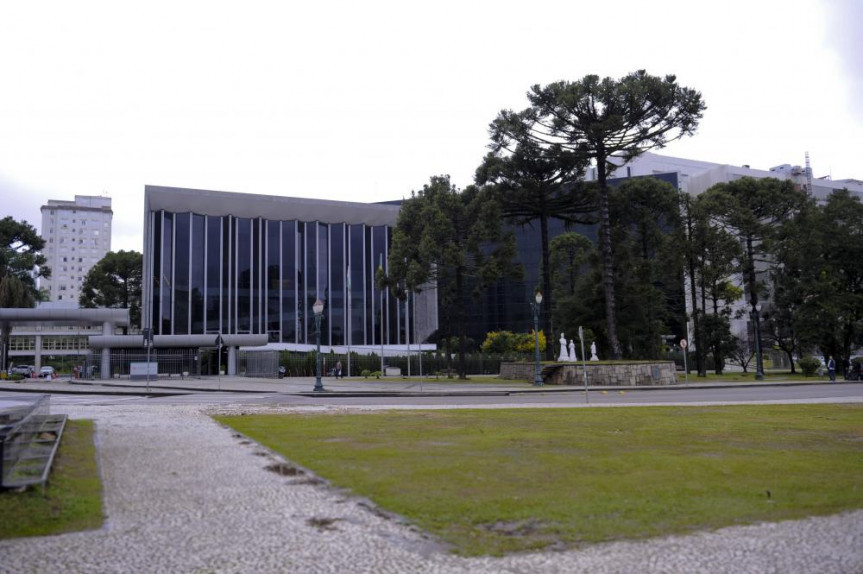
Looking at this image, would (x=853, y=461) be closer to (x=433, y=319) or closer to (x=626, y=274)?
(x=626, y=274)

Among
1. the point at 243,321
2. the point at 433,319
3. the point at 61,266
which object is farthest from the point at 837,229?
the point at 61,266

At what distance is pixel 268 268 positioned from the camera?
71.6m

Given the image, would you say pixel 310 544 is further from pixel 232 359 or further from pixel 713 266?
pixel 713 266

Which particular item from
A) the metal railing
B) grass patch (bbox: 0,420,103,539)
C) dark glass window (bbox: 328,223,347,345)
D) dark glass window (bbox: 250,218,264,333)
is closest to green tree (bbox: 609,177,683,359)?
dark glass window (bbox: 328,223,347,345)

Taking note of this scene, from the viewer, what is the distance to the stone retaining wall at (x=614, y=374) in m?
39.3

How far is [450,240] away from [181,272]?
1280 inches

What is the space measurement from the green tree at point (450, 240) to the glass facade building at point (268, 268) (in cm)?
1732

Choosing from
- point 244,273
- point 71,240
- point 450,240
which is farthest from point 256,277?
point 71,240

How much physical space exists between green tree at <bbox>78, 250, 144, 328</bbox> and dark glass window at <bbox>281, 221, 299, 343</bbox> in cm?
2735

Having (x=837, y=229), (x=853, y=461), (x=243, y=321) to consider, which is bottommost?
(x=853, y=461)

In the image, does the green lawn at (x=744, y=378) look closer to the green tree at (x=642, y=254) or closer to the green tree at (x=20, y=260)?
the green tree at (x=642, y=254)

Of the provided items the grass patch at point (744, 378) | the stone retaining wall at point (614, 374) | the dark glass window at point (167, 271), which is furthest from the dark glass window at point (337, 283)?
the stone retaining wall at point (614, 374)

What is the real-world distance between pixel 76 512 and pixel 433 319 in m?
78.2

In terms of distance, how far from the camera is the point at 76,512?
21.3 feet
